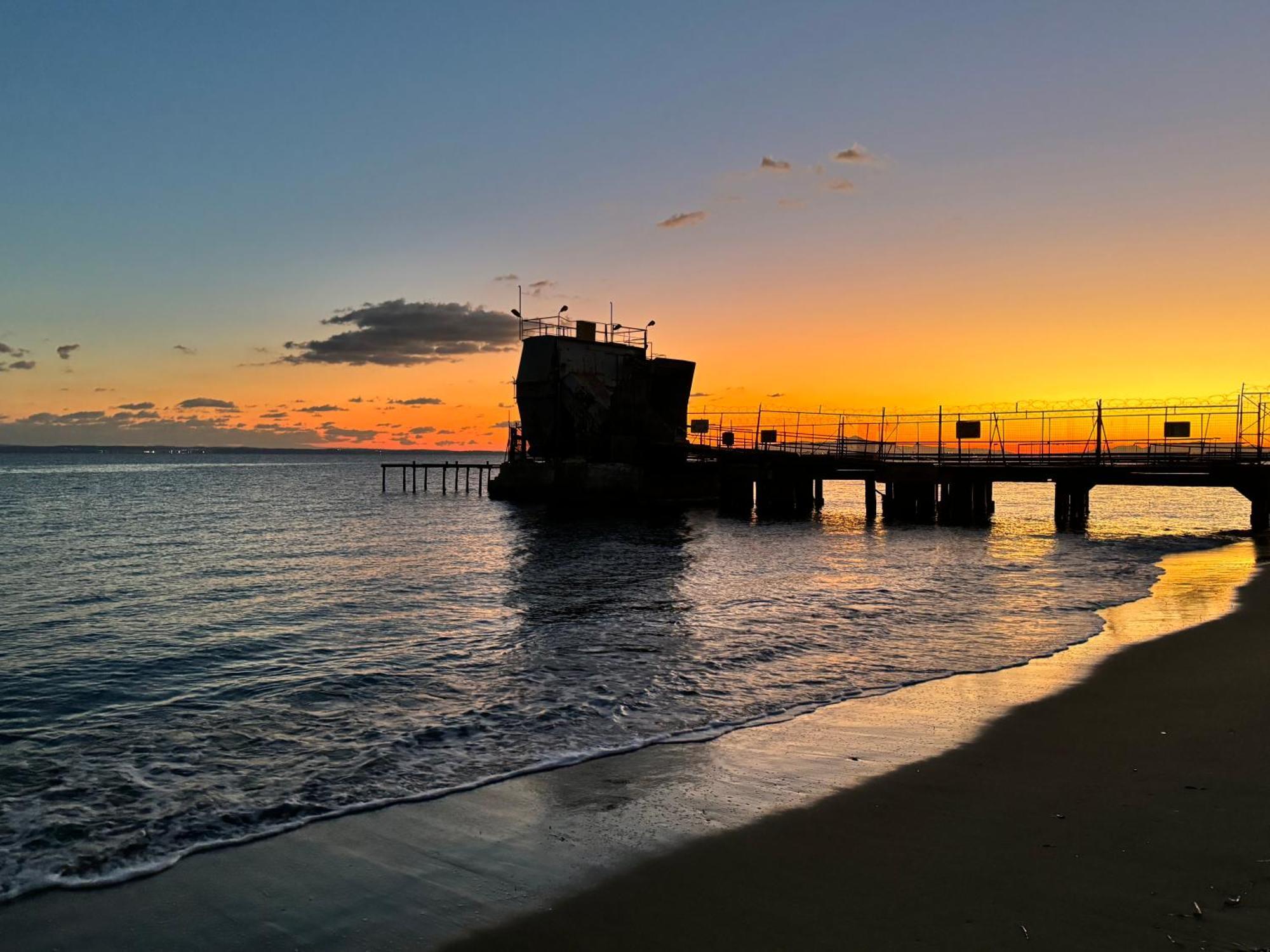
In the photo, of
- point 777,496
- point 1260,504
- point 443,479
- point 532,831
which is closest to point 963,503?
point 777,496

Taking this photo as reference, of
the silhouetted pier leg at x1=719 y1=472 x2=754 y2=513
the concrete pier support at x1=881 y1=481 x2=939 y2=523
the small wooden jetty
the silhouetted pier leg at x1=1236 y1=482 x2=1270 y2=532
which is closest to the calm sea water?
the silhouetted pier leg at x1=1236 y1=482 x2=1270 y2=532

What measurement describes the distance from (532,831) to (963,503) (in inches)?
1728

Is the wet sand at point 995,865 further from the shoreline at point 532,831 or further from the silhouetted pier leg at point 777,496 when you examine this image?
the silhouetted pier leg at point 777,496

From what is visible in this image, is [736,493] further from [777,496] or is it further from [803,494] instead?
[803,494]

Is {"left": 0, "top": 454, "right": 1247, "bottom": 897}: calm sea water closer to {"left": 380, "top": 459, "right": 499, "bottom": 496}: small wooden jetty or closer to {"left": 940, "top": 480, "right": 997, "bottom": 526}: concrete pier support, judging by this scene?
{"left": 940, "top": 480, "right": 997, "bottom": 526}: concrete pier support

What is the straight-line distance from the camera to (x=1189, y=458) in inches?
1578

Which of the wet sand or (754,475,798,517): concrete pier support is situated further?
(754,475,798,517): concrete pier support

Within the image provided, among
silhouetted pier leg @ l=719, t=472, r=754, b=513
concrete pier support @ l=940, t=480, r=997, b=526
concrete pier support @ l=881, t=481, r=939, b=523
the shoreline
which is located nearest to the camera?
the shoreline

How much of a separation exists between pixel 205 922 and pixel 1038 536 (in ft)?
125

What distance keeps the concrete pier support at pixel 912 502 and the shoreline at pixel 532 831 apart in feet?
128

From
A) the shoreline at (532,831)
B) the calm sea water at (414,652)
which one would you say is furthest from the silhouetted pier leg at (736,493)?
the shoreline at (532,831)

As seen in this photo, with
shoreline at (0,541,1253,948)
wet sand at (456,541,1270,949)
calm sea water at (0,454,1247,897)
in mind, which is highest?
wet sand at (456,541,1270,949)

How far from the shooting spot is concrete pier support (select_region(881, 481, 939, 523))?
155ft

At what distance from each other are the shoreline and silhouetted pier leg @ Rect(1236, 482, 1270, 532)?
36.9m
